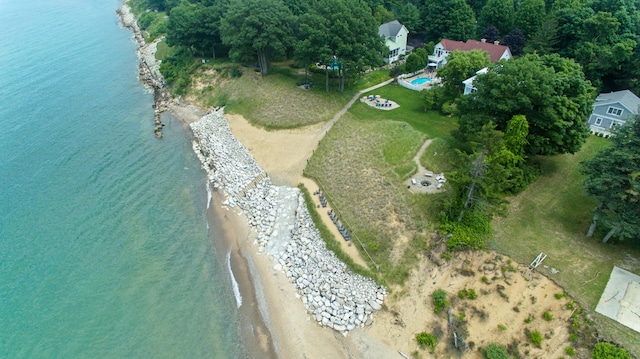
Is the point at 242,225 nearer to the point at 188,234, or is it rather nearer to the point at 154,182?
the point at 188,234

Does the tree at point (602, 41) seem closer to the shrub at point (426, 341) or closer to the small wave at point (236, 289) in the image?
the shrub at point (426, 341)

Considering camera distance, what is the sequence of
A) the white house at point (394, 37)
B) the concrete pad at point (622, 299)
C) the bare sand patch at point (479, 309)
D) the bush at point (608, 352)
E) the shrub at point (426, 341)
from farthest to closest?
the white house at point (394, 37), the shrub at point (426, 341), the bare sand patch at point (479, 309), the concrete pad at point (622, 299), the bush at point (608, 352)

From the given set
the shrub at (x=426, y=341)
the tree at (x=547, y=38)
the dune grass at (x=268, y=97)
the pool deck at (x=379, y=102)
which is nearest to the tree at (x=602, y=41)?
the tree at (x=547, y=38)

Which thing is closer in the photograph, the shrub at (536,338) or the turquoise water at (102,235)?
the shrub at (536,338)

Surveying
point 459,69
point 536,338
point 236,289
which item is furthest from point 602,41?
point 236,289

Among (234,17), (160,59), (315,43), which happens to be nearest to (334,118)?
(315,43)

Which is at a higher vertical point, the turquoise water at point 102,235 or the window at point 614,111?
the window at point 614,111
